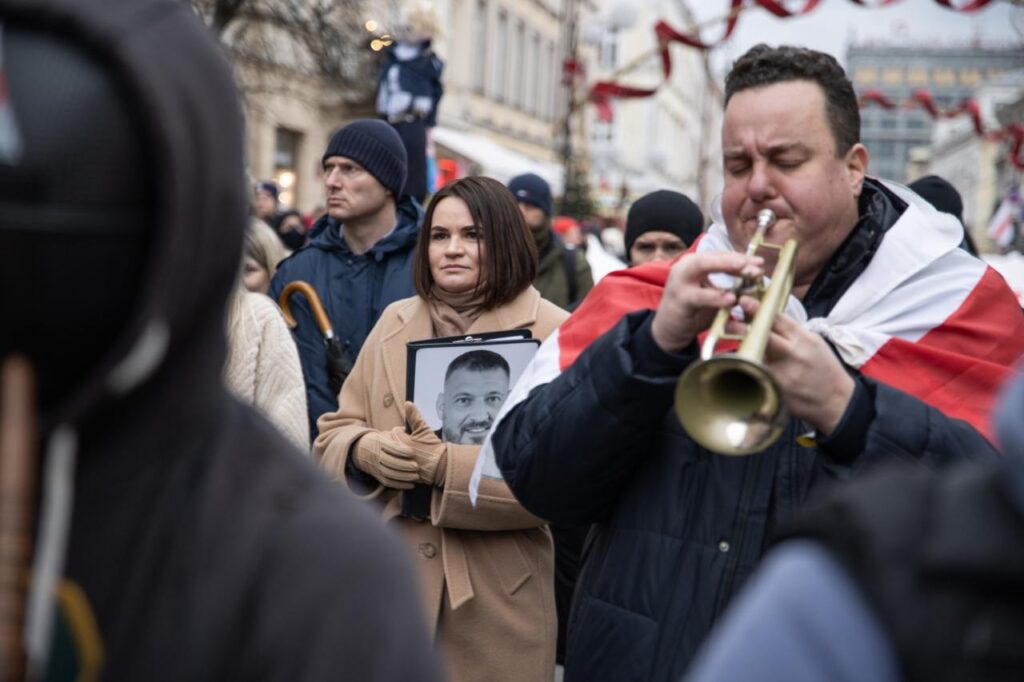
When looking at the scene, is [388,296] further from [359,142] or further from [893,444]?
[893,444]

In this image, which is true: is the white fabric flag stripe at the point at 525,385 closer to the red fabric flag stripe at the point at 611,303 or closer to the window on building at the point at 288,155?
the red fabric flag stripe at the point at 611,303

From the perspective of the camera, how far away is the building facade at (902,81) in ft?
442

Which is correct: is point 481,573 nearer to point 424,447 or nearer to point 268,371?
point 424,447

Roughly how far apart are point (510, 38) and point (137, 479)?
125 feet

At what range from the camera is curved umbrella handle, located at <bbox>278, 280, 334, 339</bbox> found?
5.24 metres

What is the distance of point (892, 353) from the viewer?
2.74 meters

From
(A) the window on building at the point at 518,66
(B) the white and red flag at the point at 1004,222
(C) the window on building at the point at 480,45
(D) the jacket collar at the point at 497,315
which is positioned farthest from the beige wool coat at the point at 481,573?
(A) the window on building at the point at 518,66

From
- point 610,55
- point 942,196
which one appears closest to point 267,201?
point 942,196

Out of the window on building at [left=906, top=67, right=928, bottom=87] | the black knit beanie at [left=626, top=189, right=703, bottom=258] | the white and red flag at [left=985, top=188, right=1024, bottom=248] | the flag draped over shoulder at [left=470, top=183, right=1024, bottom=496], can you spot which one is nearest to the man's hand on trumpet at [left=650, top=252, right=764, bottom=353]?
the flag draped over shoulder at [left=470, top=183, right=1024, bottom=496]

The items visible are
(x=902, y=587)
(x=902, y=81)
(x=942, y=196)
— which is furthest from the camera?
(x=902, y=81)

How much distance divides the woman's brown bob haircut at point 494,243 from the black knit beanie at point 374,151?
4.25 feet

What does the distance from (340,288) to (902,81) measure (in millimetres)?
148862

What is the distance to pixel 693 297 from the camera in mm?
2514

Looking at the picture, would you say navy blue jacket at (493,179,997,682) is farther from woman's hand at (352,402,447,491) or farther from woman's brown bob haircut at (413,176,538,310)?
woman's brown bob haircut at (413,176,538,310)
